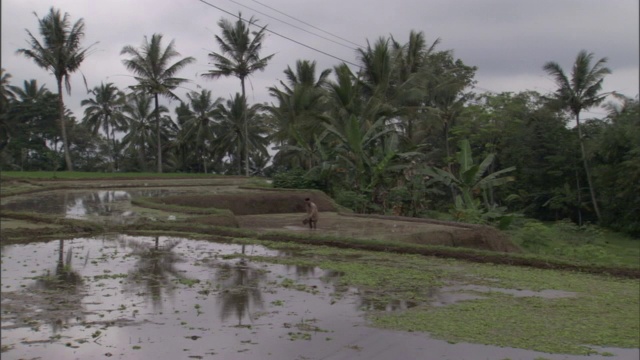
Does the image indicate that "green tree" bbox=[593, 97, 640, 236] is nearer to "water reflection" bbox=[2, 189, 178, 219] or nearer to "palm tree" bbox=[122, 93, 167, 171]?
"water reflection" bbox=[2, 189, 178, 219]

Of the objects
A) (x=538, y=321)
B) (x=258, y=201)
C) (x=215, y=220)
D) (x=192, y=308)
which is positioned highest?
(x=258, y=201)

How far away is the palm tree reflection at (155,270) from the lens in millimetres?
7484

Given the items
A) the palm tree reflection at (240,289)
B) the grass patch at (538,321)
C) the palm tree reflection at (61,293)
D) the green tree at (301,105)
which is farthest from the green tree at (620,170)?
the palm tree reflection at (61,293)

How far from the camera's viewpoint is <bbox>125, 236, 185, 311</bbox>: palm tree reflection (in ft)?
24.6

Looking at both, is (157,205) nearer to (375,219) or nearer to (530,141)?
(375,219)

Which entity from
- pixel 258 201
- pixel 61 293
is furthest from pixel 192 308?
pixel 258 201

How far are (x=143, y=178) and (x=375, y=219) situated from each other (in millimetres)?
17667

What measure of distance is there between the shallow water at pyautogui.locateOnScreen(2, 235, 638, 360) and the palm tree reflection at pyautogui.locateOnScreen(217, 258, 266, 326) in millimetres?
15

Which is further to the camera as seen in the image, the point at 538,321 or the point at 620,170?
the point at 620,170

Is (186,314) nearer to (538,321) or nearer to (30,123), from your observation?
(538,321)

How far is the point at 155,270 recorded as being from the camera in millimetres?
8984

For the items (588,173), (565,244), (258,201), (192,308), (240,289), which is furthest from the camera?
(588,173)

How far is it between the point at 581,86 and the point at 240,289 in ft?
92.0

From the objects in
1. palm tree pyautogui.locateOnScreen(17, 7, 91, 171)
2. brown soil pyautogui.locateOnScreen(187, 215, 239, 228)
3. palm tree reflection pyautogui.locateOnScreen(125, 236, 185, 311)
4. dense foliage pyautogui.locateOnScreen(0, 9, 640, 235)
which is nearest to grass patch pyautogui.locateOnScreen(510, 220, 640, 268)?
dense foliage pyautogui.locateOnScreen(0, 9, 640, 235)
